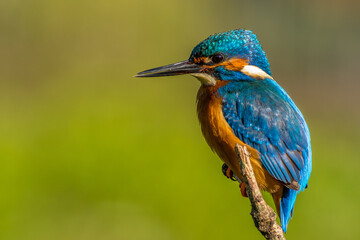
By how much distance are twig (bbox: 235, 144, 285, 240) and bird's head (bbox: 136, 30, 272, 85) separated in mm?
638

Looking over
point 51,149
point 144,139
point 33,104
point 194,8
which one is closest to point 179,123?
point 144,139

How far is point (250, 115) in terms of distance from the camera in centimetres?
266

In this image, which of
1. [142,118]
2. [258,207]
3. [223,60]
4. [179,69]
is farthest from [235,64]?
[142,118]

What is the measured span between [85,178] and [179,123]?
0.97 metres

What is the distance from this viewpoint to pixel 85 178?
3.94m

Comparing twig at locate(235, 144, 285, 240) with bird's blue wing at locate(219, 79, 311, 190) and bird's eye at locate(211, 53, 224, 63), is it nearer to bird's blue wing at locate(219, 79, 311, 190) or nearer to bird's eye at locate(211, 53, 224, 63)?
bird's blue wing at locate(219, 79, 311, 190)

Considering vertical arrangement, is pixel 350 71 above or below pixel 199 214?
above

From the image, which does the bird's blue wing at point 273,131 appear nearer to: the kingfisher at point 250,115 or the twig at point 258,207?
the kingfisher at point 250,115

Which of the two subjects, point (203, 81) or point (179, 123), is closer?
point (203, 81)

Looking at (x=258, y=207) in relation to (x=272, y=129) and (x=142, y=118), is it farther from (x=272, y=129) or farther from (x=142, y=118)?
(x=142, y=118)

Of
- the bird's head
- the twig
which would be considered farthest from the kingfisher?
the twig

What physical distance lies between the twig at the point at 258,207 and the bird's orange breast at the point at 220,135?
1.53ft

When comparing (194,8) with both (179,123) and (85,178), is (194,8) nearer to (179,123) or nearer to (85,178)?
(179,123)

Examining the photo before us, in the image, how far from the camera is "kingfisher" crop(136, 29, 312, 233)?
2.63 meters
